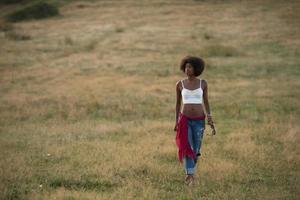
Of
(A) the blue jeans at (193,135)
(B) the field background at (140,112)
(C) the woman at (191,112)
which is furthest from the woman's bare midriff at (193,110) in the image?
(B) the field background at (140,112)

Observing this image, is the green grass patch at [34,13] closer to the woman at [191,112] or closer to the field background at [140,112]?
the field background at [140,112]

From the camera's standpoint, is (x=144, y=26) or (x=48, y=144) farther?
(x=144, y=26)

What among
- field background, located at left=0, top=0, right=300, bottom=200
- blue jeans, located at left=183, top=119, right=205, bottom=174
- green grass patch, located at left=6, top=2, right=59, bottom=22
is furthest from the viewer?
green grass patch, located at left=6, top=2, right=59, bottom=22

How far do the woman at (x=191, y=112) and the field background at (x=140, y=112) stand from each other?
1.88ft

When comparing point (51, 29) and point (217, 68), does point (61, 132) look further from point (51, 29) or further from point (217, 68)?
point (51, 29)

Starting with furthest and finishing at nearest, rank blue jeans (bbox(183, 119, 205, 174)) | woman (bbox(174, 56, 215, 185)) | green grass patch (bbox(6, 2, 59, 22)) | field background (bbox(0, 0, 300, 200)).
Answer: green grass patch (bbox(6, 2, 59, 22)), field background (bbox(0, 0, 300, 200)), blue jeans (bbox(183, 119, 205, 174)), woman (bbox(174, 56, 215, 185))

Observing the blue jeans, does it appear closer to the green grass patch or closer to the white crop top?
the white crop top

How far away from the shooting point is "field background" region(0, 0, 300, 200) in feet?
28.7

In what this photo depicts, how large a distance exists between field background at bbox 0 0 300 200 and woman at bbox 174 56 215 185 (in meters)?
0.57

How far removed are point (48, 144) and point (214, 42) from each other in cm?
2276

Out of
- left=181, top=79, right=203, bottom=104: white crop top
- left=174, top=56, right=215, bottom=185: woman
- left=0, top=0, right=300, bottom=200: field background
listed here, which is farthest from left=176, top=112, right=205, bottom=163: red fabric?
left=0, top=0, right=300, bottom=200: field background

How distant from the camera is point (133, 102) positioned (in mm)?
17156

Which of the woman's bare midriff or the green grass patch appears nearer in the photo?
the woman's bare midriff

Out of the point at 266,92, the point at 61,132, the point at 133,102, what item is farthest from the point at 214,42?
the point at 61,132
